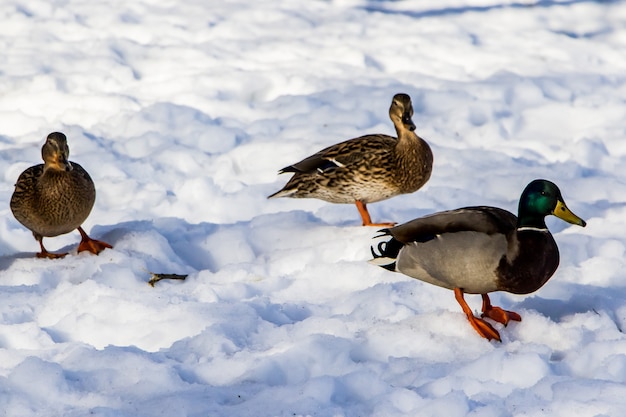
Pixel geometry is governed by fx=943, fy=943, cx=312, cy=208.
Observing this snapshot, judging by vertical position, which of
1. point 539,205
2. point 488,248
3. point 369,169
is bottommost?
point 369,169

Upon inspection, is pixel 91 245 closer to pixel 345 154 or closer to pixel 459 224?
pixel 345 154

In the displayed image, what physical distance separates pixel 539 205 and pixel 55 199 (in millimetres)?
2616

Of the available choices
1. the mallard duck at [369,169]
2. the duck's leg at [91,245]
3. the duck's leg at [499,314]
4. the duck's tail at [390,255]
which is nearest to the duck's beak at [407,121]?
the mallard duck at [369,169]

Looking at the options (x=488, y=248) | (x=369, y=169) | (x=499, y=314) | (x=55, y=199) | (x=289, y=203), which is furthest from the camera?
(x=289, y=203)

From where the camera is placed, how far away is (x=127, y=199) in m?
6.20

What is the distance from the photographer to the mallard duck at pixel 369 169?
5691mm

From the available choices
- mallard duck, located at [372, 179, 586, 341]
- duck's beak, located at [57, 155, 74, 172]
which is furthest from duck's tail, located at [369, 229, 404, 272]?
duck's beak, located at [57, 155, 74, 172]

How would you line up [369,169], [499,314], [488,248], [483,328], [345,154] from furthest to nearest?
[345,154]
[369,169]
[499,314]
[483,328]
[488,248]

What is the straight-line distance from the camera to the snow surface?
3.54 meters

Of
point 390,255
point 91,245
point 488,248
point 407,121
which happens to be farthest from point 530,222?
point 91,245

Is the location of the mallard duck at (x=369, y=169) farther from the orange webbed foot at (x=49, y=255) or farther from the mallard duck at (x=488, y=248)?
the mallard duck at (x=488, y=248)

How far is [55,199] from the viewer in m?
5.13

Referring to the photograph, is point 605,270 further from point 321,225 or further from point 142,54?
point 142,54

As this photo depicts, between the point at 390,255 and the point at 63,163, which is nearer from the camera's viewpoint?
the point at 390,255
